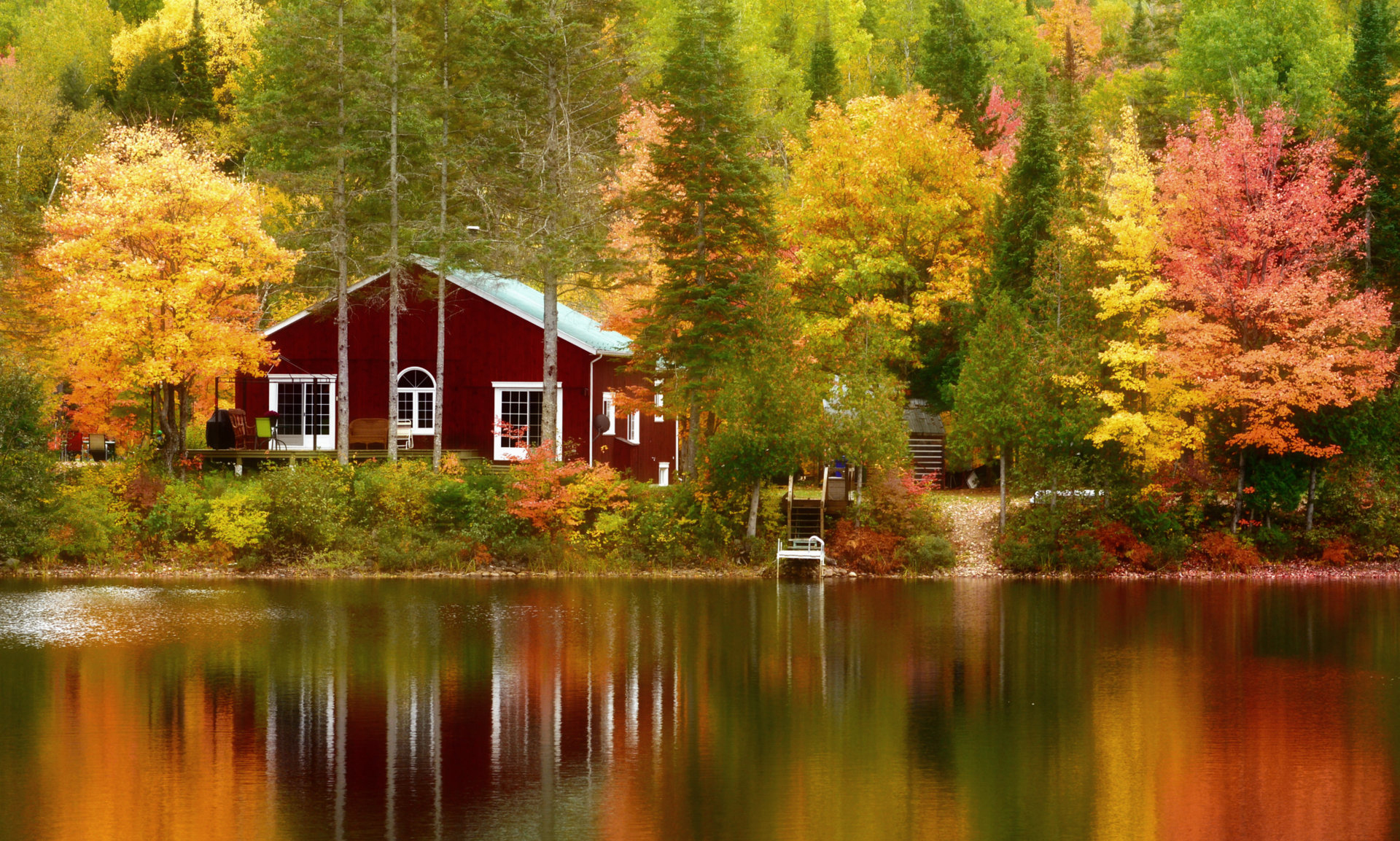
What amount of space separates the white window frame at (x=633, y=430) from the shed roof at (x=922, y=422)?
9.22m

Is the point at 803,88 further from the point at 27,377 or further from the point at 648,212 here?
the point at 27,377

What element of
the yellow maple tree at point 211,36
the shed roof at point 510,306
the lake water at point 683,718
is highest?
the yellow maple tree at point 211,36

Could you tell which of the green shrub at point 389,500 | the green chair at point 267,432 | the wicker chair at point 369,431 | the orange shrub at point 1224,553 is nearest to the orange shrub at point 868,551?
the orange shrub at point 1224,553

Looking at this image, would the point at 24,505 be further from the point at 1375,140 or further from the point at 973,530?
the point at 1375,140

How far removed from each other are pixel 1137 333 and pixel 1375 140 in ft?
35.0

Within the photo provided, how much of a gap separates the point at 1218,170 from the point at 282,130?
24.8m

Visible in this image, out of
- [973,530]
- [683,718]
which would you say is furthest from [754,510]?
[683,718]

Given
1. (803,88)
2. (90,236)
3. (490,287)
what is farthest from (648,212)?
(803,88)

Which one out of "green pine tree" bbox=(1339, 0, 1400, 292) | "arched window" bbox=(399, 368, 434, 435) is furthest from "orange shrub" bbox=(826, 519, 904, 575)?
"green pine tree" bbox=(1339, 0, 1400, 292)

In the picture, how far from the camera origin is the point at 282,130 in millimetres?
37688

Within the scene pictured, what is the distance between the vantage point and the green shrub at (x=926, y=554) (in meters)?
35.6

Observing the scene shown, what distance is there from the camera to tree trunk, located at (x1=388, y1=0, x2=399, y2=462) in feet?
124

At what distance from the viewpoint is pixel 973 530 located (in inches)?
1491

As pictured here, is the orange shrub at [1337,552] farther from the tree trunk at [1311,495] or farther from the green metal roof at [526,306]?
the green metal roof at [526,306]
